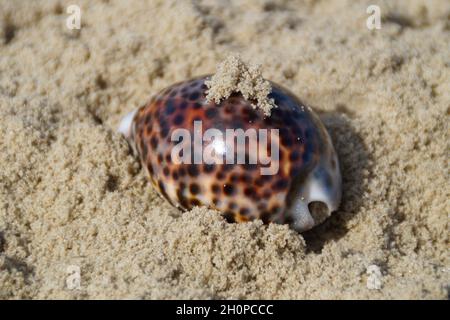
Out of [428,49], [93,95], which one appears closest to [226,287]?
[93,95]

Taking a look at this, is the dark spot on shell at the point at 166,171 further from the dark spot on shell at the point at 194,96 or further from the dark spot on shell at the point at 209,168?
the dark spot on shell at the point at 194,96

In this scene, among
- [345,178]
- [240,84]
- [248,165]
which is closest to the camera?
[248,165]

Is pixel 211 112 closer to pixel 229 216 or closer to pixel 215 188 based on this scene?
pixel 215 188

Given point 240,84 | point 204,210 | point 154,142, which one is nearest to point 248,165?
point 204,210

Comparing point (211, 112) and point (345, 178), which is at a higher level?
point (211, 112)

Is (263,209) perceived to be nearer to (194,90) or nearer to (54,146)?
(194,90)

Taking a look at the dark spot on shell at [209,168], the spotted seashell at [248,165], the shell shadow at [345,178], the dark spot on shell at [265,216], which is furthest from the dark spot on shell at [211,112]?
the shell shadow at [345,178]

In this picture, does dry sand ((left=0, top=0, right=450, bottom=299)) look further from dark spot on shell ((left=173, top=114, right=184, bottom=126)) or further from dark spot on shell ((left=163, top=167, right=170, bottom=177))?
dark spot on shell ((left=173, top=114, right=184, bottom=126))
